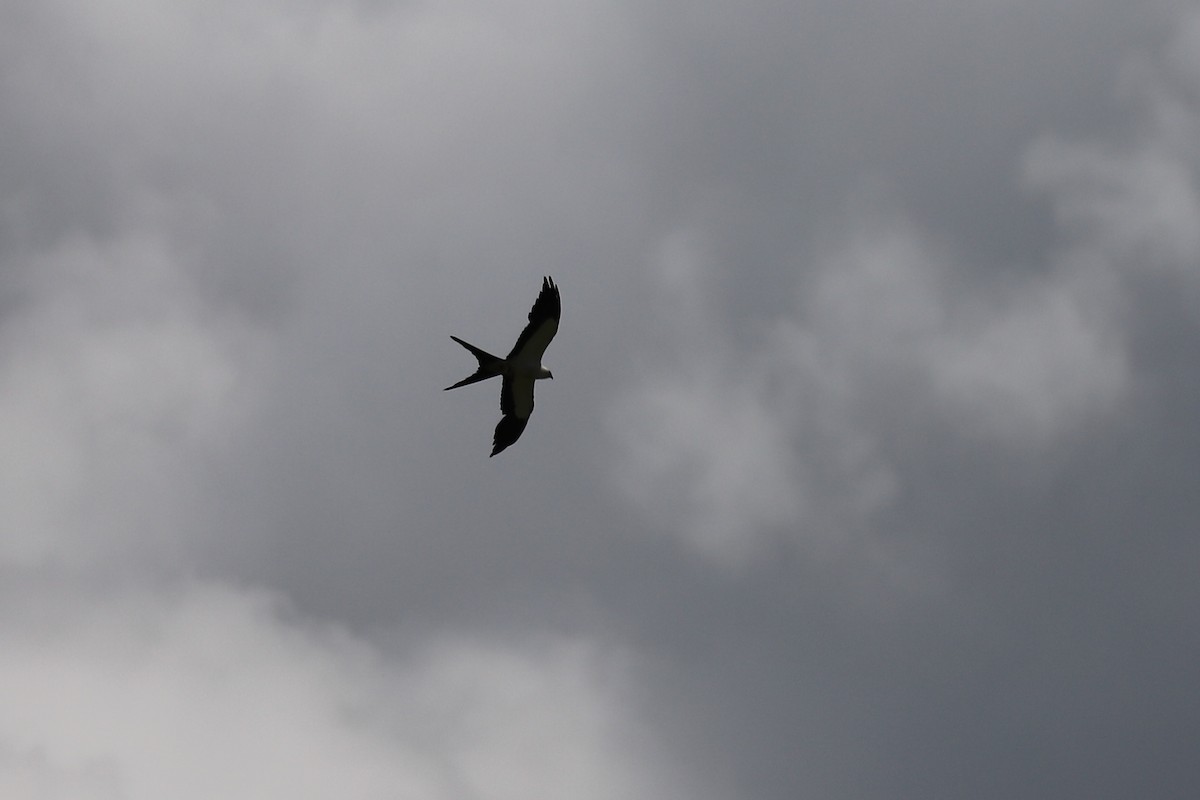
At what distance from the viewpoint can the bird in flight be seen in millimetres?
40094

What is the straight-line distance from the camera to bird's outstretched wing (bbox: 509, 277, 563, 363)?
4009 cm

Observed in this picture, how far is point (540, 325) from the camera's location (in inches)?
1585

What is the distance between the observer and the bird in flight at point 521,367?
40.1m

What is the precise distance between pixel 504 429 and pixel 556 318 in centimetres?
484

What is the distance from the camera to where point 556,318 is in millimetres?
40469

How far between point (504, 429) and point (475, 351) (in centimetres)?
435

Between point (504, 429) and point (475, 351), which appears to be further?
point (504, 429)

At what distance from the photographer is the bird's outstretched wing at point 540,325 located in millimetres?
40094

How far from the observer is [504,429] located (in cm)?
4256

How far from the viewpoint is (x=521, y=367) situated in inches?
1614

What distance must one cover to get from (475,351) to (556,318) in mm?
3180

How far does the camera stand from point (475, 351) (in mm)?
39219

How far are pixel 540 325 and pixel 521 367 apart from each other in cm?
176
